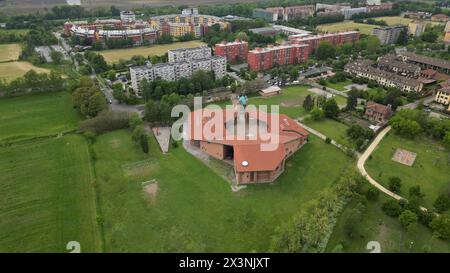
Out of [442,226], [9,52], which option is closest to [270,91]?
[442,226]

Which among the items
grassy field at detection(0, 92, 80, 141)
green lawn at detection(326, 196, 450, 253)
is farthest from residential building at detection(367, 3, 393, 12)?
green lawn at detection(326, 196, 450, 253)

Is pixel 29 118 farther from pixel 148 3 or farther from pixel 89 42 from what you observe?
pixel 148 3

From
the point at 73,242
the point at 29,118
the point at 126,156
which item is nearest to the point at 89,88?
the point at 29,118

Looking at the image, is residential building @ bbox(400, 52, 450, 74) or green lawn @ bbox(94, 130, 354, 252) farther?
residential building @ bbox(400, 52, 450, 74)

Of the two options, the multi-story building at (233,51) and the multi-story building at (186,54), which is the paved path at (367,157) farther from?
the multi-story building at (233,51)

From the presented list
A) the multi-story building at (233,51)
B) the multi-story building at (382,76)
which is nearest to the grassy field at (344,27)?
the multi-story building at (233,51)

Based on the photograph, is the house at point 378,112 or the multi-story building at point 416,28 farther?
the multi-story building at point 416,28

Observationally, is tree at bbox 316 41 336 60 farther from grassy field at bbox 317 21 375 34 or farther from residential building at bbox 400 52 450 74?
grassy field at bbox 317 21 375 34

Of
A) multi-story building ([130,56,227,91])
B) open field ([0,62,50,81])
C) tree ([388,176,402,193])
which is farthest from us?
open field ([0,62,50,81])
